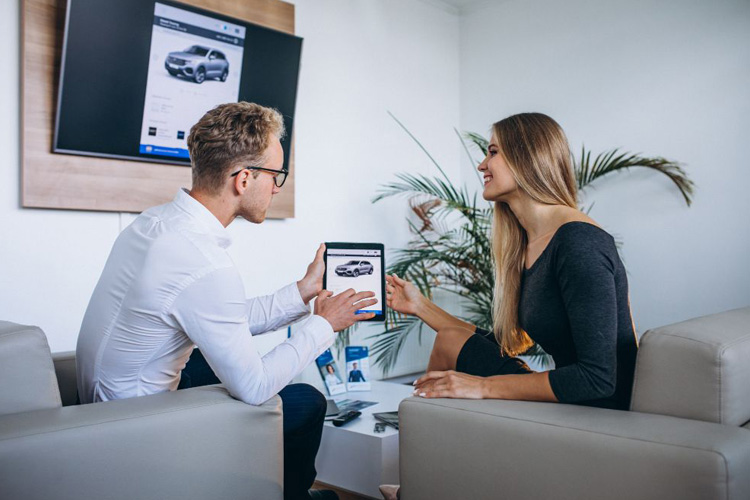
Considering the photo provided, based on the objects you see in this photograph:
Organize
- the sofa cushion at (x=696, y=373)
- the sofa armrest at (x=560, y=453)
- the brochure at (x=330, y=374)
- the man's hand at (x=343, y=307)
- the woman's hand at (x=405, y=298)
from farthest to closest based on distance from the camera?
the brochure at (x=330, y=374)
the woman's hand at (x=405, y=298)
the man's hand at (x=343, y=307)
the sofa cushion at (x=696, y=373)
the sofa armrest at (x=560, y=453)

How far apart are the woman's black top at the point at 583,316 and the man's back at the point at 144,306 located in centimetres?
78

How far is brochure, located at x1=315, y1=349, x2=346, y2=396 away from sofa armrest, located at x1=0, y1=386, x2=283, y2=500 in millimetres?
1471

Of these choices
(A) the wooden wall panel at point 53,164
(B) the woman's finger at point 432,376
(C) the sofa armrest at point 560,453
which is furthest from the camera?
(A) the wooden wall panel at point 53,164

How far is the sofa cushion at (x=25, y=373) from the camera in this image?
3.93 ft

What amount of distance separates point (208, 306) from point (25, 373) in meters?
0.39

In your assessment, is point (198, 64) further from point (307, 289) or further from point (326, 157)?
point (307, 289)

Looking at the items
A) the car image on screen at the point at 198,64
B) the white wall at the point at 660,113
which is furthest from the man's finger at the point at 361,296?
the white wall at the point at 660,113

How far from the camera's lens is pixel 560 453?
4.04 feet

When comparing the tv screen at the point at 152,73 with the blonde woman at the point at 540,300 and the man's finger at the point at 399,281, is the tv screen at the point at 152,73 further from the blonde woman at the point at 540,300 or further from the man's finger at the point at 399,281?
the blonde woman at the point at 540,300

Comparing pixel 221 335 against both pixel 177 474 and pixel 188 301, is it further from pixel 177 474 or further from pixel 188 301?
pixel 177 474

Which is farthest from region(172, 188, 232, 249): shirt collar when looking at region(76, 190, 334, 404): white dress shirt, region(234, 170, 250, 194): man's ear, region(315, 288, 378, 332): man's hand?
region(315, 288, 378, 332): man's hand

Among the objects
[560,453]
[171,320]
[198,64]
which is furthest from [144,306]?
[198,64]

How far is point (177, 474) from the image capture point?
1286mm

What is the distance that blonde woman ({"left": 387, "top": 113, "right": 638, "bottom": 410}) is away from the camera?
4.68 feet
